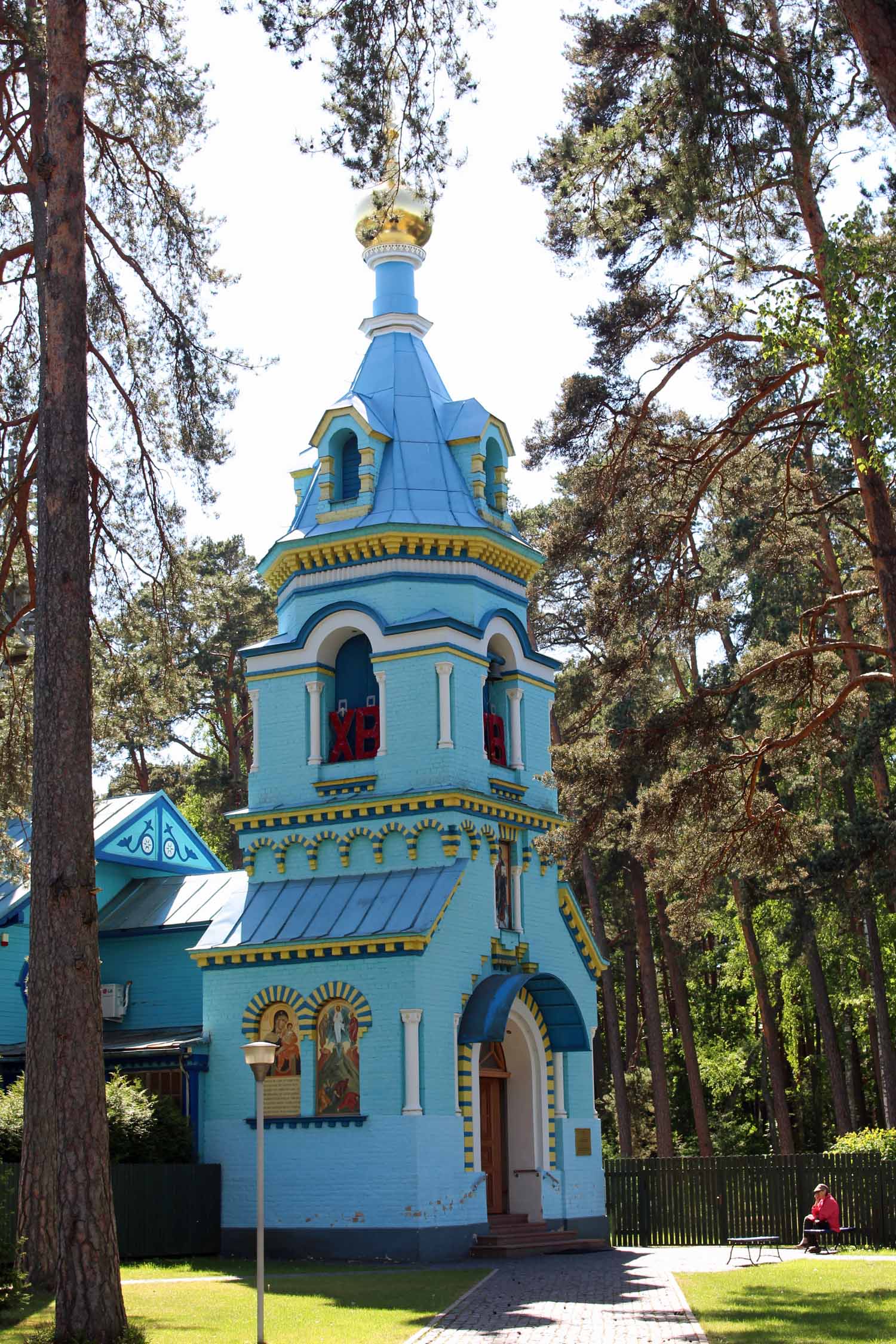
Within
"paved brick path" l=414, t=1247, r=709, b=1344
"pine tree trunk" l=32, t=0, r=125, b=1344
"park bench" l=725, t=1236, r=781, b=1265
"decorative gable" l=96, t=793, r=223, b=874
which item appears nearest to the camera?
"pine tree trunk" l=32, t=0, r=125, b=1344

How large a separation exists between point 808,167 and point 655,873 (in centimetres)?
865

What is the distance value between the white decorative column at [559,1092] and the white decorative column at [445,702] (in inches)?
187

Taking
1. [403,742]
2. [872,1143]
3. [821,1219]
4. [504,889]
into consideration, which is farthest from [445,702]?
[872,1143]

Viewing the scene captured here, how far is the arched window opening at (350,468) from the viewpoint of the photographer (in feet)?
74.6

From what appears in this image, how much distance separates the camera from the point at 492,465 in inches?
918

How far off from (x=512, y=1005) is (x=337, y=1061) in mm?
2450

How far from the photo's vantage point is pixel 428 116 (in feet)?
45.1

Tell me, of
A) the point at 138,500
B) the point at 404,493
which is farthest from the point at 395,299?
the point at 138,500

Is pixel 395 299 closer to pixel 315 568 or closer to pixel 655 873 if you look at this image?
pixel 315 568

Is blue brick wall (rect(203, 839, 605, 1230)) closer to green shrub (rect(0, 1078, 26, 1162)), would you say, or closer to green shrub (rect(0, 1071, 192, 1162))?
green shrub (rect(0, 1071, 192, 1162))

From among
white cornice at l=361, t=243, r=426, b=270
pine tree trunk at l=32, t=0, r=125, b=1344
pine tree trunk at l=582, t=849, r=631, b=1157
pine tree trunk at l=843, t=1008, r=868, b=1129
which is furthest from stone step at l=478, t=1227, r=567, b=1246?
pine tree trunk at l=843, t=1008, r=868, b=1129

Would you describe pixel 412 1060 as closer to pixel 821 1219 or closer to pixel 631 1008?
pixel 821 1219

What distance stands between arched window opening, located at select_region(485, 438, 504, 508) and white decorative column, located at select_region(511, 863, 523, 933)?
19.1 feet

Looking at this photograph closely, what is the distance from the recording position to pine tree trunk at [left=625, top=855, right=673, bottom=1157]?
31.7 m
